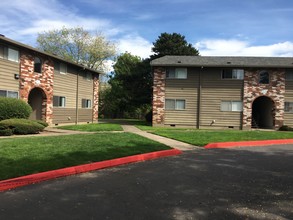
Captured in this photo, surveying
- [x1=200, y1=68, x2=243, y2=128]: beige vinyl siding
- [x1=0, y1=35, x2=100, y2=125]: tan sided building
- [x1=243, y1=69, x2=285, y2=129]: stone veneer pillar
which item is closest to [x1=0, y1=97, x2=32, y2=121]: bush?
[x1=0, y1=35, x2=100, y2=125]: tan sided building

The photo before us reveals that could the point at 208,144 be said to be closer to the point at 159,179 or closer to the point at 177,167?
the point at 177,167

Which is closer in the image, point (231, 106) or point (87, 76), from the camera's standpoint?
point (231, 106)

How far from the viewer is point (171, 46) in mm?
41156

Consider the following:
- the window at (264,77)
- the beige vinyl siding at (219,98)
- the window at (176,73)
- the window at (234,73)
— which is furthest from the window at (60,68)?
the window at (264,77)

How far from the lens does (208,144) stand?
45.0 feet

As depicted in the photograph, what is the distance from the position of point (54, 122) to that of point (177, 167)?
17.1 metres

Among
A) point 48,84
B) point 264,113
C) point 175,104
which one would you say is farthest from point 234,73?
point 48,84

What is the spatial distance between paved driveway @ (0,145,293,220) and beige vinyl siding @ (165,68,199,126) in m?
17.0

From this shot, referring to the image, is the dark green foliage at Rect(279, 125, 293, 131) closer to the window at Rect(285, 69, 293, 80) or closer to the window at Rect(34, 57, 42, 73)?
the window at Rect(285, 69, 293, 80)

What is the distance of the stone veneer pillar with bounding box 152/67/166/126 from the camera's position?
85.0 ft

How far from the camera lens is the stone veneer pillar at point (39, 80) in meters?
20.1

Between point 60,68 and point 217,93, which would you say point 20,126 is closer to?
point 60,68

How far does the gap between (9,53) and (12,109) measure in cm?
396

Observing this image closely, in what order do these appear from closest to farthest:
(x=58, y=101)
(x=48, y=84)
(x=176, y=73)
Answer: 1. (x=48, y=84)
2. (x=58, y=101)
3. (x=176, y=73)
